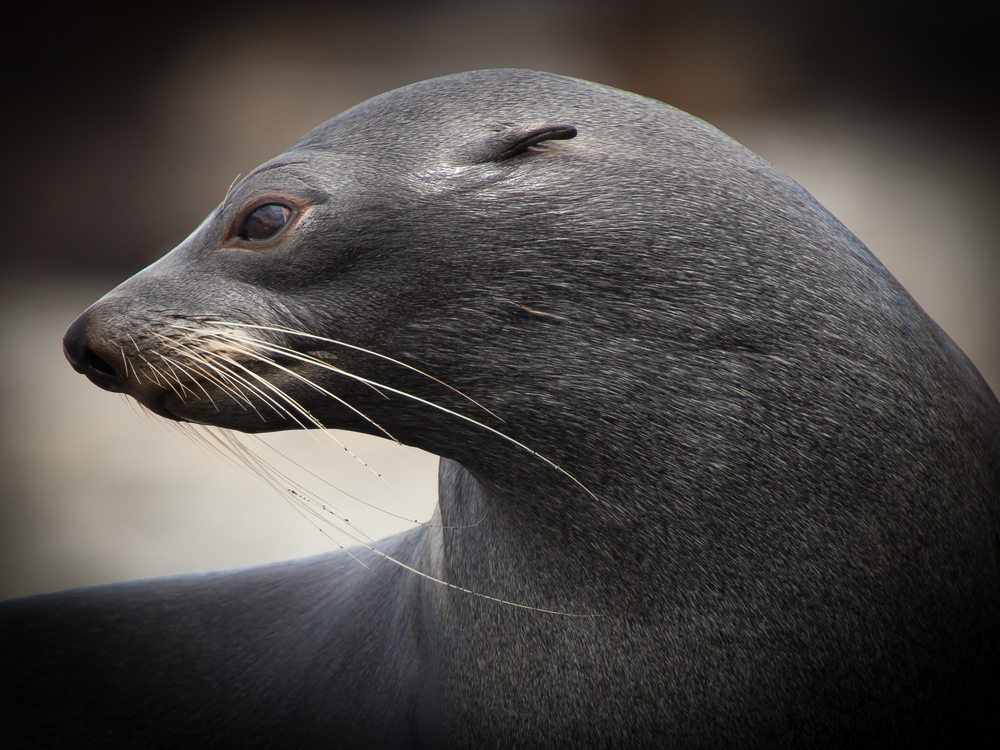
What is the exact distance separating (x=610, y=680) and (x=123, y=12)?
481cm

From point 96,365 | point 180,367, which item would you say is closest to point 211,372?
point 180,367

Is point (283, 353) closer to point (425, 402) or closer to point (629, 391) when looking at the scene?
point (425, 402)

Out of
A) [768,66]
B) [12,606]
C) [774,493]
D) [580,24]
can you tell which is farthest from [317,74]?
[774,493]

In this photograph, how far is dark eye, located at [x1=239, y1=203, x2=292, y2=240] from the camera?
951 millimetres

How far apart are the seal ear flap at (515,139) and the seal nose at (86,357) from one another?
1.63 ft

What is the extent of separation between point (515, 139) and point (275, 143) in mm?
4031

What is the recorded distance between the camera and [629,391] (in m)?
0.92

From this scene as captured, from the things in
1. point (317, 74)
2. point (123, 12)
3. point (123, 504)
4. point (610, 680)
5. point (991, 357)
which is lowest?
point (123, 504)

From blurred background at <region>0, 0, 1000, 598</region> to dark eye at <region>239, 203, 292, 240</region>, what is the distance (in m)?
2.31

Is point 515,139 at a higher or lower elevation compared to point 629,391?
higher

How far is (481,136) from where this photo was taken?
0.96m

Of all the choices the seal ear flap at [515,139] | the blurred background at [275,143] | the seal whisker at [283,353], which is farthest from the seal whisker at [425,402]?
the blurred background at [275,143]

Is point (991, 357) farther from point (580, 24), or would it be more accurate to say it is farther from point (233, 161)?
point (233, 161)

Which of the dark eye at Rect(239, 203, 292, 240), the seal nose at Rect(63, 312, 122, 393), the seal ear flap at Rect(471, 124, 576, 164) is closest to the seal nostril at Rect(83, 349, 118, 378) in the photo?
the seal nose at Rect(63, 312, 122, 393)
